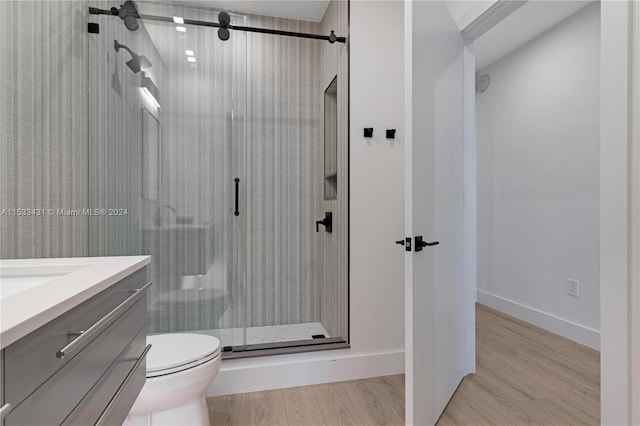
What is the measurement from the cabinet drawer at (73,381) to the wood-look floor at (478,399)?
1049 mm

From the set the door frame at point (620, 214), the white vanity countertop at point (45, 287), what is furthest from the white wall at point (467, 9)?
the white vanity countertop at point (45, 287)

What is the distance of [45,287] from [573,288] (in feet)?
10.6

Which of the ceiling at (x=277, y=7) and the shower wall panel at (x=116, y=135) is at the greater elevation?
the ceiling at (x=277, y=7)

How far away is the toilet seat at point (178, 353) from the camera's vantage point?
125cm

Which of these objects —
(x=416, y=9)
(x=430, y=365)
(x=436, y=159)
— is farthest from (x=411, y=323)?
(x=416, y=9)

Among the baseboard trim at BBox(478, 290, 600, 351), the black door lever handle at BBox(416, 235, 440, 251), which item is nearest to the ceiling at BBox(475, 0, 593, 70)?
the black door lever handle at BBox(416, 235, 440, 251)

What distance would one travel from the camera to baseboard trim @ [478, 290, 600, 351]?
2421 millimetres

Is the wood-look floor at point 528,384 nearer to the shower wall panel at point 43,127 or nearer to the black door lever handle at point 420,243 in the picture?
the black door lever handle at point 420,243

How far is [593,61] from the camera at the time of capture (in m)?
2.42

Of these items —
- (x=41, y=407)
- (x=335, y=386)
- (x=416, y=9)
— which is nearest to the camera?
(x=41, y=407)

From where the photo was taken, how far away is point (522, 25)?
268cm

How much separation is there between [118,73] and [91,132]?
39cm

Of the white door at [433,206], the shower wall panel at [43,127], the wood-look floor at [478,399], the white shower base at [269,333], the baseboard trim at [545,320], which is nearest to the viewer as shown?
the shower wall panel at [43,127]

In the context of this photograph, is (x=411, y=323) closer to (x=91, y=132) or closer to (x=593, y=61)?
(x=91, y=132)
